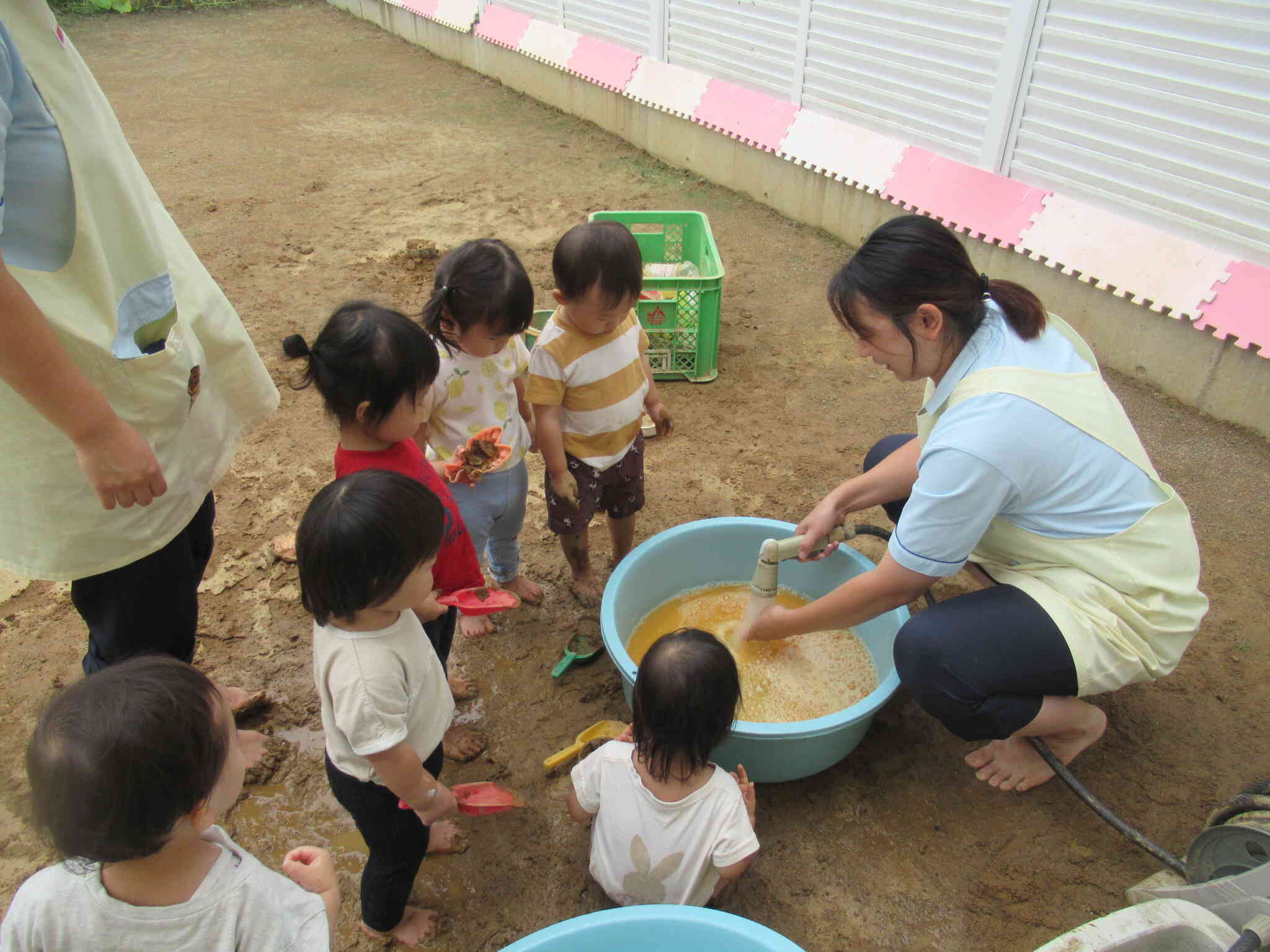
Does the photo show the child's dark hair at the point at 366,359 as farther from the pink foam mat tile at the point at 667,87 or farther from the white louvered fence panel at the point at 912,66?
the pink foam mat tile at the point at 667,87

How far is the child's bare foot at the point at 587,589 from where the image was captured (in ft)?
8.07

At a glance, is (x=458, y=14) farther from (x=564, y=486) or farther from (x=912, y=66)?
(x=564, y=486)

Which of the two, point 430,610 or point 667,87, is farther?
point 667,87

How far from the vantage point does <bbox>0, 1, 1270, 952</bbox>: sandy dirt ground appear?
1.74 m

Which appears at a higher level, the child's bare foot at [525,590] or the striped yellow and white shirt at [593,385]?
the striped yellow and white shirt at [593,385]

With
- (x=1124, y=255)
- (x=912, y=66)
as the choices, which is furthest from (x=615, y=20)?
(x=1124, y=255)

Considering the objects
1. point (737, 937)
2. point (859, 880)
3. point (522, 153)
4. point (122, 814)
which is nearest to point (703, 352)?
point (859, 880)

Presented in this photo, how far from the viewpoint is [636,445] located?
2.29 metres

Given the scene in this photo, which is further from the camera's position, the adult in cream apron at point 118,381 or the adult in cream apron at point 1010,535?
the adult in cream apron at point 1010,535

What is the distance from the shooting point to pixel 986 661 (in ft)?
5.46

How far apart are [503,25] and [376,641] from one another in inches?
272

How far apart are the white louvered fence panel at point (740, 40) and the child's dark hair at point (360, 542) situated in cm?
407

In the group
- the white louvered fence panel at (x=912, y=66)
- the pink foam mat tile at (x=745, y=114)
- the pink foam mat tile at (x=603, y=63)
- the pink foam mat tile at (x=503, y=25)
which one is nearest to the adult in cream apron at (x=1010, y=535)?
the white louvered fence panel at (x=912, y=66)

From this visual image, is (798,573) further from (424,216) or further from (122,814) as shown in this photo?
(424,216)
